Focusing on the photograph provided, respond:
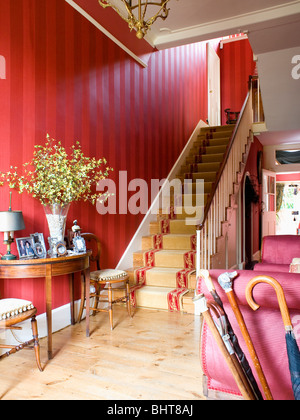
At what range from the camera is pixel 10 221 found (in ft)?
8.02

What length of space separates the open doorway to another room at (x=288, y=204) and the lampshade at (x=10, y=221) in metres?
8.99

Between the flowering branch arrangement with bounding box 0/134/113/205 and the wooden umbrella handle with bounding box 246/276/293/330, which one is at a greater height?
the flowering branch arrangement with bounding box 0/134/113/205

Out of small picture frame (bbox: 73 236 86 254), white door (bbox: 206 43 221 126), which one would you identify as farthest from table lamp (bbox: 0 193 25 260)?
white door (bbox: 206 43 221 126)

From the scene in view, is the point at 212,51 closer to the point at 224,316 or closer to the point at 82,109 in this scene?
the point at 82,109

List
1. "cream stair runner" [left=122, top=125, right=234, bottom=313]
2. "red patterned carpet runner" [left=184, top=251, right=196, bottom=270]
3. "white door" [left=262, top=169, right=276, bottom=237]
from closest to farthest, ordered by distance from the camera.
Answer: "cream stair runner" [left=122, top=125, right=234, bottom=313]
"red patterned carpet runner" [left=184, top=251, right=196, bottom=270]
"white door" [left=262, top=169, right=276, bottom=237]

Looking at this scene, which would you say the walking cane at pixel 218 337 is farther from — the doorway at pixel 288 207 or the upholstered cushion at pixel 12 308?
the doorway at pixel 288 207

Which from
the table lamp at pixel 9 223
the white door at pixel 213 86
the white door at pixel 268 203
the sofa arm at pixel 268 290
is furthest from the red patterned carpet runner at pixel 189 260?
the white door at pixel 213 86

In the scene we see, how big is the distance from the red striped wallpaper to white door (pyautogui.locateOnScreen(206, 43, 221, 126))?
2768mm

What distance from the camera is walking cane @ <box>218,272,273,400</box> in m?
1.54

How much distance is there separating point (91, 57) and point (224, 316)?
3.37m

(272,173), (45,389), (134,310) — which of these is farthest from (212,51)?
(45,389)

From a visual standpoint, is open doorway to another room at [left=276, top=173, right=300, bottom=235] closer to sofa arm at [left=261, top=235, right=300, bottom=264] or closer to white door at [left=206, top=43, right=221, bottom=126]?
white door at [left=206, top=43, right=221, bottom=126]

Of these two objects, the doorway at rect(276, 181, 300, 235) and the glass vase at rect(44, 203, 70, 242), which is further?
the doorway at rect(276, 181, 300, 235)

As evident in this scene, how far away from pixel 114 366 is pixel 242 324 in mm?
1292
